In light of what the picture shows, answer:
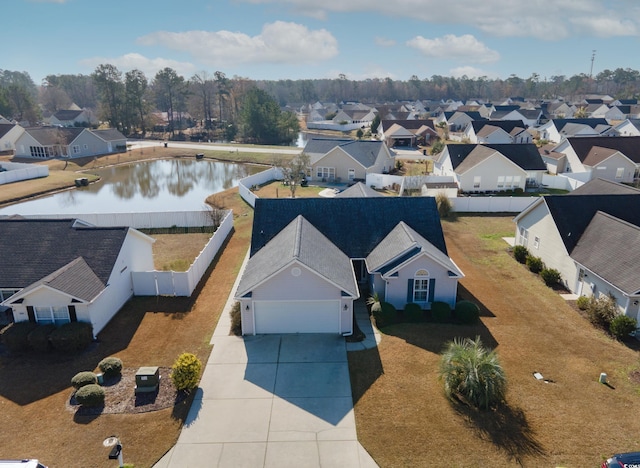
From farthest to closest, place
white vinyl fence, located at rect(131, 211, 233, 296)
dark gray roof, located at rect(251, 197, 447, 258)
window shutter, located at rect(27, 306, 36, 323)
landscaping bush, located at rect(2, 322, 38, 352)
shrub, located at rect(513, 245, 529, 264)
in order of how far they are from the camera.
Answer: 1. shrub, located at rect(513, 245, 529, 264)
2. dark gray roof, located at rect(251, 197, 447, 258)
3. white vinyl fence, located at rect(131, 211, 233, 296)
4. window shutter, located at rect(27, 306, 36, 323)
5. landscaping bush, located at rect(2, 322, 38, 352)

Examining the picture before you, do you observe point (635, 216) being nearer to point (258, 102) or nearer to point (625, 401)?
point (625, 401)

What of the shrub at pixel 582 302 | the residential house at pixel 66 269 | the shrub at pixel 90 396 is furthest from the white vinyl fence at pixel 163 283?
the shrub at pixel 582 302

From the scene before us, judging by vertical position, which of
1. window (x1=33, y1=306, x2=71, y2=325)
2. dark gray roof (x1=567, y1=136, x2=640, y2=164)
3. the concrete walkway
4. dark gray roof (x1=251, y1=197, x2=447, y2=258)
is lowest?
the concrete walkway

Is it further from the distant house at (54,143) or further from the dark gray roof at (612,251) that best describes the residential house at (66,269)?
the distant house at (54,143)

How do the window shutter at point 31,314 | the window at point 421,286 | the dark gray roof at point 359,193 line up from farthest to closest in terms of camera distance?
the dark gray roof at point 359,193, the window at point 421,286, the window shutter at point 31,314

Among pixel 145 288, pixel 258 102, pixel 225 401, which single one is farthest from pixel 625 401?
pixel 258 102

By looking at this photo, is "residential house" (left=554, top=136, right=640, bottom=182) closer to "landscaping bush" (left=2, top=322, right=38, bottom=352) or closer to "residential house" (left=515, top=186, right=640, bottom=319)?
"residential house" (left=515, top=186, right=640, bottom=319)

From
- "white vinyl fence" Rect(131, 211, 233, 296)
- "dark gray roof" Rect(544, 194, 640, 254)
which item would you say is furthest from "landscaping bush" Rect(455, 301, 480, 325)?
"white vinyl fence" Rect(131, 211, 233, 296)
